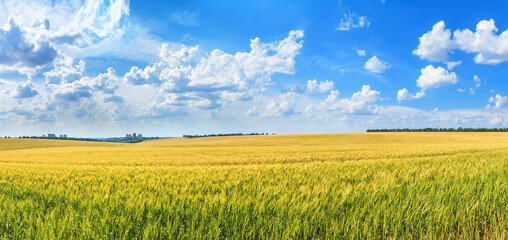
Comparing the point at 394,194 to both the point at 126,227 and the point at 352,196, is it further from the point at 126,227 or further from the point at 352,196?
the point at 126,227

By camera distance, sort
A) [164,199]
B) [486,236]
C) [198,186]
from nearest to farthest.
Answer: [486,236] < [164,199] < [198,186]

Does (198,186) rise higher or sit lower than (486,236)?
Result: higher

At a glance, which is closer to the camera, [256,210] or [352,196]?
[256,210]

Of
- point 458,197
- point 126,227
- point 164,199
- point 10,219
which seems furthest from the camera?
point 458,197

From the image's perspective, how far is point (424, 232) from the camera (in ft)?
11.7

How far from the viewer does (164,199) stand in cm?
430

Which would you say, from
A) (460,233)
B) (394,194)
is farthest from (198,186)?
(460,233)

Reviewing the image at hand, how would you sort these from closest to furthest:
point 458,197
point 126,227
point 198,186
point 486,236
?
point 126,227 < point 486,236 < point 458,197 < point 198,186

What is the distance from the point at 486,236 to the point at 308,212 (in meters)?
2.41

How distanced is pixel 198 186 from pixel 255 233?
93.8 inches

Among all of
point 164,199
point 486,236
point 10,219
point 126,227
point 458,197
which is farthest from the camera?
point 458,197

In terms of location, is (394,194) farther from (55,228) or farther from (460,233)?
(55,228)

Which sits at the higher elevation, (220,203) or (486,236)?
(220,203)

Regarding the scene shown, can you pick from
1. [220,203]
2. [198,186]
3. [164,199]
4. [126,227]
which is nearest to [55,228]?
[126,227]
